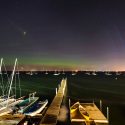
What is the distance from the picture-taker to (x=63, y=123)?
1602 centimetres

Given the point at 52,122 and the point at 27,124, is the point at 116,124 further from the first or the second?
the point at 52,122

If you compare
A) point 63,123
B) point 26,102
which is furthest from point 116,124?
point 63,123

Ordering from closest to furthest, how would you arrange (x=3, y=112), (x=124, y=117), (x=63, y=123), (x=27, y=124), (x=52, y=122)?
(x=52, y=122)
(x=63, y=123)
(x=27, y=124)
(x=3, y=112)
(x=124, y=117)

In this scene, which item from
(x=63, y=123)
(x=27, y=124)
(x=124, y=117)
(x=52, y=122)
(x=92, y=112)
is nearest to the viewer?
(x=52, y=122)

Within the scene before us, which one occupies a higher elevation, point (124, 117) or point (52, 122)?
point (52, 122)

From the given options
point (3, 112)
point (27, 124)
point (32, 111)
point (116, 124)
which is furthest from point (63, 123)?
point (116, 124)

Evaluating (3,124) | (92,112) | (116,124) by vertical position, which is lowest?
(116,124)

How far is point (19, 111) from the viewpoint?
33656mm

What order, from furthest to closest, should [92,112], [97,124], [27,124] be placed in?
[92,112] → [97,124] → [27,124]

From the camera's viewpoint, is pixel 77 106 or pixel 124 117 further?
pixel 124 117

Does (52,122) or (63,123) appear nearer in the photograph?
(52,122)

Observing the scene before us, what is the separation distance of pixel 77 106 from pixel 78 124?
8188 millimetres

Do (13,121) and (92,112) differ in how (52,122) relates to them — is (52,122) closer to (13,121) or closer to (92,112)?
(13,121)

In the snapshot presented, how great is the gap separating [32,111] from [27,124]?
16.1 m
